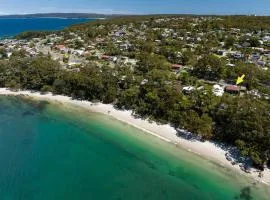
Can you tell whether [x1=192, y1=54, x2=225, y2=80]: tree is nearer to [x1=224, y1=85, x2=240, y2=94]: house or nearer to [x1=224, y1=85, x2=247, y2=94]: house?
[x1=224, y1=85, x2=247, y2=94]: house

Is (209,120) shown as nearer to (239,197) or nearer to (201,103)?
(201,103)

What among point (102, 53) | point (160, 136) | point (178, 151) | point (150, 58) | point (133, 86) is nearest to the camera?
point (178, 151)

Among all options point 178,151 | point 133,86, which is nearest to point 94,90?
point 133,86

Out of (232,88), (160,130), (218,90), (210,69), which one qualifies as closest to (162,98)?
(160,130)

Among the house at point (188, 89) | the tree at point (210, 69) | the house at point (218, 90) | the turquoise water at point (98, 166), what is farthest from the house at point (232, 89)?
the turquoise water at point (98, 166)

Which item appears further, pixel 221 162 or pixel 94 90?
pixel 94 90

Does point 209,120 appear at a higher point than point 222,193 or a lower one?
higher

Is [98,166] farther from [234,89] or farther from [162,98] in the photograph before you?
[234,89]
